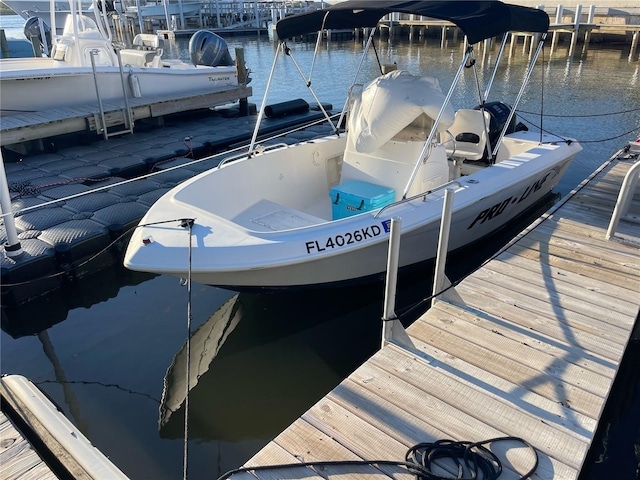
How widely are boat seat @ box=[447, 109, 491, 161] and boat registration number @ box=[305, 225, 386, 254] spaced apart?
2.73 metres

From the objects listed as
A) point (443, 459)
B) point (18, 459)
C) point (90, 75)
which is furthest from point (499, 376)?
point (90, 75)

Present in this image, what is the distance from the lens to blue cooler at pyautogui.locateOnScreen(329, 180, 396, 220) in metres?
5.12

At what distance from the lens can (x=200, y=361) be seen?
451cm

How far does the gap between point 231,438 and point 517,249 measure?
3.05 metres

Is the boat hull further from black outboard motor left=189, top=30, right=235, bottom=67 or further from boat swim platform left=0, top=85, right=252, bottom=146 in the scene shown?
black outboard motor left=189, top=30, right=235, bottom=67

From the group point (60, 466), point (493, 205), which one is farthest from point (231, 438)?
point (493, 205)

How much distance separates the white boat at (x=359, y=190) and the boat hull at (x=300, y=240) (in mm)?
12

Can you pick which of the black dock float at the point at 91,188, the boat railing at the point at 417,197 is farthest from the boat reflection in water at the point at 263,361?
the black dock float at the point at 91,188

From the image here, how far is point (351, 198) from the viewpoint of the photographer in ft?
17.2

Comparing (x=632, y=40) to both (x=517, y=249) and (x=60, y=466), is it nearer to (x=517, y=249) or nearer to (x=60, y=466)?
(x=517, y=249)

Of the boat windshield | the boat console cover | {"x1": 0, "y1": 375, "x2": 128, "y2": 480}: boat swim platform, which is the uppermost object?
the boat windshield

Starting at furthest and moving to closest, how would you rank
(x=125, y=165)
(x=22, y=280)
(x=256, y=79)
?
(x=256, y=79) < (x=125, y=165) < (x=22, y=280)

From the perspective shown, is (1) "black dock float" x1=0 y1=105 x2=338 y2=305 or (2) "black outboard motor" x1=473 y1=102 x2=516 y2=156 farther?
(2) "black outboard motor" x1=473 y1=102 x2=516 y2=156

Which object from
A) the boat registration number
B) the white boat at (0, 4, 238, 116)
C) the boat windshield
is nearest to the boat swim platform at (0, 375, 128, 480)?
the boat registration number
